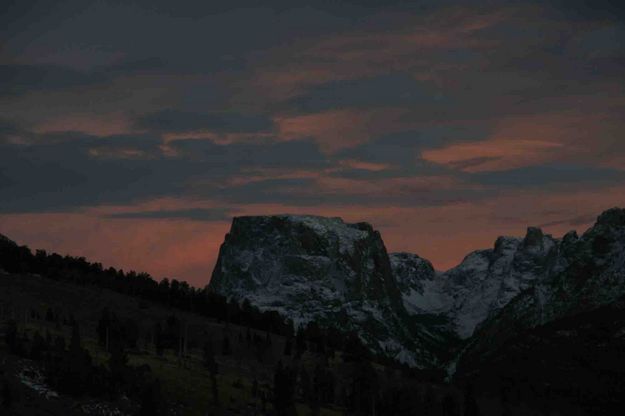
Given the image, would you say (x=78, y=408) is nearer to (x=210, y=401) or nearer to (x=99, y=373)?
(x=99, y=373)

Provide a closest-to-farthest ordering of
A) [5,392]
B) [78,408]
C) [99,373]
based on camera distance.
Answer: [5,392], [78,408], [99,373]

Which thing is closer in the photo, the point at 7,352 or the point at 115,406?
the point at 115,406

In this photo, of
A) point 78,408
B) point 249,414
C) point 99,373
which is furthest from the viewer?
point 249,414

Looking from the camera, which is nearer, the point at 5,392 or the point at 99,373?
the point at 5,392

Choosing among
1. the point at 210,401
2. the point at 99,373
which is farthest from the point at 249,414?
the point at 99,373

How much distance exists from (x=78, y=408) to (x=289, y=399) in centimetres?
5232

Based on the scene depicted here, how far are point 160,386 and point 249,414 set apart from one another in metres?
19.1

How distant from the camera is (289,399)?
19912cm

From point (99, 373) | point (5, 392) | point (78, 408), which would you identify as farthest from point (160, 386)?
point (5, 392)

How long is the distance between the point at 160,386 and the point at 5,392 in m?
42.7

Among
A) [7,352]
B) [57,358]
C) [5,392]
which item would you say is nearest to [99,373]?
[57,358]

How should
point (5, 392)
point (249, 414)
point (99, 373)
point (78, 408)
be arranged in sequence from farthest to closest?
point (249, 414) → point (99, 373) → point (78, 408) → point (5, 392)

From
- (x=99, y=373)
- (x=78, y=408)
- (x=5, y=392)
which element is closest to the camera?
(x=5, y=392)

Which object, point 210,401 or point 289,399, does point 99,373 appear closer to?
point 210,401
